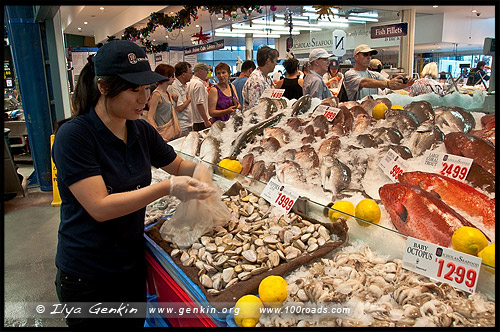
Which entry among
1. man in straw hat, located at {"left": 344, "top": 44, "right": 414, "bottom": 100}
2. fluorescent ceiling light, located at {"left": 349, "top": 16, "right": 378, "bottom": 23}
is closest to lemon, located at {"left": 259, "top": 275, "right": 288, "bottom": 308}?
man in straw hat, located at {"left": 344, "top": 44, "right": 414, "bottom": 100}

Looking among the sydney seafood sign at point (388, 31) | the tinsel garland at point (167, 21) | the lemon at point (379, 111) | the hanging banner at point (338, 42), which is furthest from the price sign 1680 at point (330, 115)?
the sydney seafood sign at point (388, 31)

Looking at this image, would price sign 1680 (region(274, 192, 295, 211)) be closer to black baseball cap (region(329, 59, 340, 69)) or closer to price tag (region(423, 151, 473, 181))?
price tag (region(423, 151, 473, 181))

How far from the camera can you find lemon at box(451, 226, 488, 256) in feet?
4.04

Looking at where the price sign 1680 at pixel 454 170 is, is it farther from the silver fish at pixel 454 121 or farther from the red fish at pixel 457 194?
the silver fish at pixel 454 121

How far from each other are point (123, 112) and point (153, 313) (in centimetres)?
114

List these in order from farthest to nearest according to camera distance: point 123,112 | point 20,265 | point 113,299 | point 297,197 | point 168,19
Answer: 1. point 168,19
2. point 20,265
3. point 297,197
4. point 113,299
5. point 123,112

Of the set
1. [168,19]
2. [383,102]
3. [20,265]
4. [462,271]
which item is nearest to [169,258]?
[462,271]

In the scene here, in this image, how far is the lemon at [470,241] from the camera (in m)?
1.23

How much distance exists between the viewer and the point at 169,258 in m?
1.58

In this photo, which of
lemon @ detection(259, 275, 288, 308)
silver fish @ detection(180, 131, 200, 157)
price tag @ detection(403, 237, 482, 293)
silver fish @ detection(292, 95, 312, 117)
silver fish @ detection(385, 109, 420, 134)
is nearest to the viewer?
price tag @ detection(403, 237, 482, 293)

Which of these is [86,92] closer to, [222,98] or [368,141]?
[368,141]

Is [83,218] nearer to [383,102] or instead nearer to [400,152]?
[400,152]

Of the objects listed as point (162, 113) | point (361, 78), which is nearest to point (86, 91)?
point (162, 113)

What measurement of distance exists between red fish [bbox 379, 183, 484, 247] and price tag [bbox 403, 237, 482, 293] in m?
0.20
